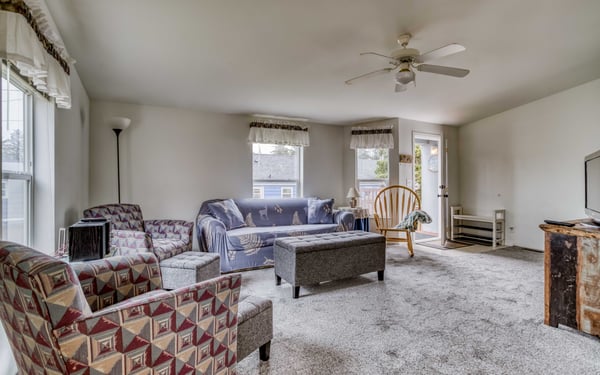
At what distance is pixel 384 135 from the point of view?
17.5ft

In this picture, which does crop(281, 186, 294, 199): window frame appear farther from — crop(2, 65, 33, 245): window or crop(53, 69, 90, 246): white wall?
crop(2, 65, 33, 245): window

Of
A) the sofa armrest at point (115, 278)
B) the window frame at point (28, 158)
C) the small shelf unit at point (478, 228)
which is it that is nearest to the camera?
the sofa armrest at point (115, 278)

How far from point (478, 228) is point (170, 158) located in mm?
5271

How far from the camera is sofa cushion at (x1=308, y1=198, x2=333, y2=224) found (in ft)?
15.5

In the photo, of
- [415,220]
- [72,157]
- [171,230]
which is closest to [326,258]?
[171,230]

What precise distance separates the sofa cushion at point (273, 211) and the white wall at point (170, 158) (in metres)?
0.37

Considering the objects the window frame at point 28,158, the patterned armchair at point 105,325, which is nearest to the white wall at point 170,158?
the window frame at point 28,158

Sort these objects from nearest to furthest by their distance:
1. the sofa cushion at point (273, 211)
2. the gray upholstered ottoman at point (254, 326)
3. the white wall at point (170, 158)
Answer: the gray upholstered ottoman at point (254, 326)
the white wall at point (170, 158)
the sofa cushion at point (273, 211)

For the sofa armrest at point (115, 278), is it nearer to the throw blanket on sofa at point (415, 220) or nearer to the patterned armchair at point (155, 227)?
the patterned armchair at point (155, 227)

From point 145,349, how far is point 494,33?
3.28 meters

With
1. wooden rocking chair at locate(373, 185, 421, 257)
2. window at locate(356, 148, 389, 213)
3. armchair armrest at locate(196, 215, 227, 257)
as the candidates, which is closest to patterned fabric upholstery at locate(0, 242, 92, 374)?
armchair armrest at locate(196, 215, 227, 257)

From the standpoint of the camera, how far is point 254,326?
67.6 inches

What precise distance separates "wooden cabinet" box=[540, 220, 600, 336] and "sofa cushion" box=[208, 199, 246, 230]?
128 inches

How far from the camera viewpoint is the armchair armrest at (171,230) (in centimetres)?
337
